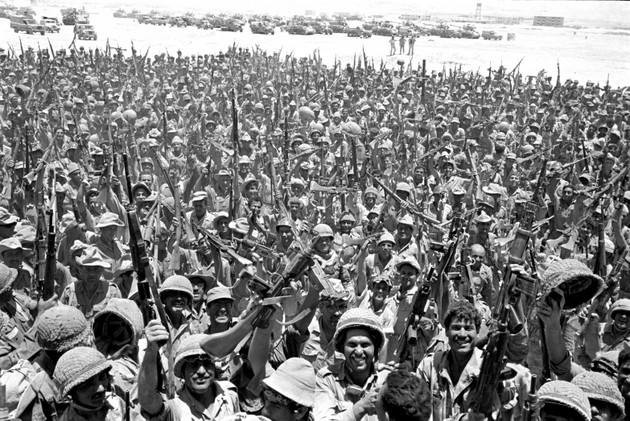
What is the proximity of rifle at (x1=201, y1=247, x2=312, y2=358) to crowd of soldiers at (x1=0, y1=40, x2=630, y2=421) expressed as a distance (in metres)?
0.01

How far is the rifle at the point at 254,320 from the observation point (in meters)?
4.00

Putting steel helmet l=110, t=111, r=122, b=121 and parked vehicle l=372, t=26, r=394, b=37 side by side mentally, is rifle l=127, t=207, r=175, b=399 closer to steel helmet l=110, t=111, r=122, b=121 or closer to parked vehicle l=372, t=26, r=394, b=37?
steel helmet l=110, t=111, r=122, b=121

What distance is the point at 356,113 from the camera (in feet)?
61.5

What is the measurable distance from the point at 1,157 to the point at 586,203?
9.55 m

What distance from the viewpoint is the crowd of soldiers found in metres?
4.02

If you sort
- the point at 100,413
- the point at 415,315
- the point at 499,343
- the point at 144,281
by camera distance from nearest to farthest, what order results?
the point at 499,343 < the point at 100,413 < the point at 144,281 < the point at 415,315

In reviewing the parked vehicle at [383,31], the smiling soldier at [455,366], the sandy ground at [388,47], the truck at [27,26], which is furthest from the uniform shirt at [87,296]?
the parked vehicle at [383,31]

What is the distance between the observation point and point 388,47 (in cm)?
5322

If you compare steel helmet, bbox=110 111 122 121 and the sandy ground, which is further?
the sandy ground

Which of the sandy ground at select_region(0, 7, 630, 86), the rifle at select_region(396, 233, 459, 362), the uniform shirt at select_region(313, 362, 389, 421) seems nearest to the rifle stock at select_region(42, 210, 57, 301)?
the uniform shirt at select_region(313, 362, 389, 421)

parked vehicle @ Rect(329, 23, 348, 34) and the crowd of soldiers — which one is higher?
the crowd of soldiers

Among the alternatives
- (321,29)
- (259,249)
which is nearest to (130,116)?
(259,249)

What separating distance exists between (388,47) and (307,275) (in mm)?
49793

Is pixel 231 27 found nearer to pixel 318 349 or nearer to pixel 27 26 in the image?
pixel 27 26
